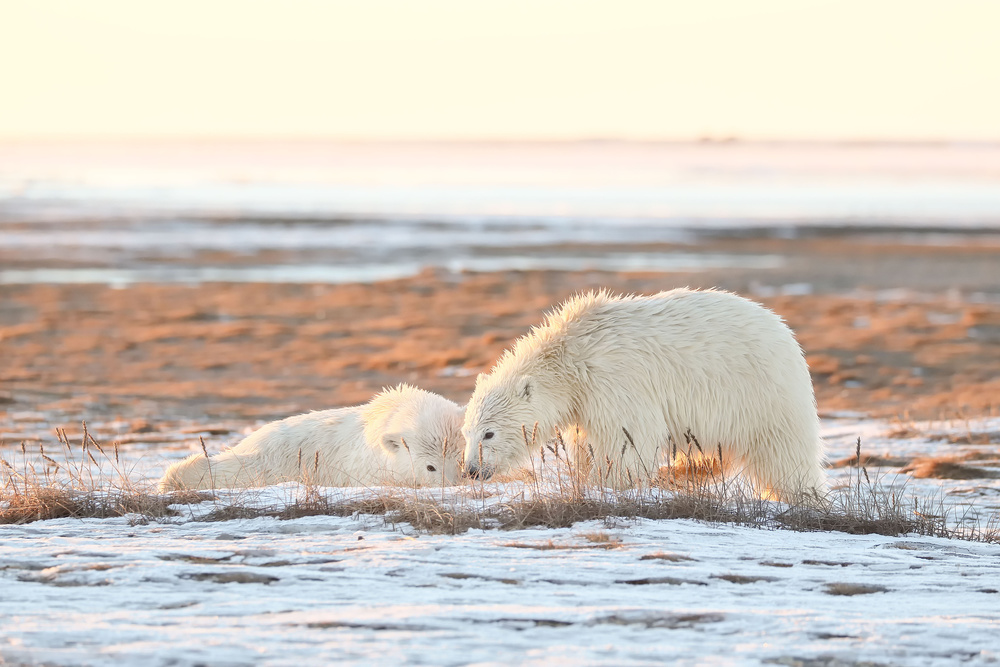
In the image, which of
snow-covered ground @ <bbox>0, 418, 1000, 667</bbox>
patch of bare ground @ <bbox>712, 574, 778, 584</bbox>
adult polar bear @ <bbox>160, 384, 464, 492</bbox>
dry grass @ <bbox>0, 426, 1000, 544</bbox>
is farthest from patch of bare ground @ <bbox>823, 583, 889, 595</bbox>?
adult polar bear @ <bbox>160, 384, 464, 492</bbox>

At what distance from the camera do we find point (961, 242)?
47.6 meters

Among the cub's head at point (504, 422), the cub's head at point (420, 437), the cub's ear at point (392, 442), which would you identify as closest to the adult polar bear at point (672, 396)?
the cub's head at point (504, 422)

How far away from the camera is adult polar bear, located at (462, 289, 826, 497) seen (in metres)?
8.09

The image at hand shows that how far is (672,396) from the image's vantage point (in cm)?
811

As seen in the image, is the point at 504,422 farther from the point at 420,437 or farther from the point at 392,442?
the point at 392,442

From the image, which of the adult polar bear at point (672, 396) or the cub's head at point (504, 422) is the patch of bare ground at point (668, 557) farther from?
the cub's head at point (504, 422)

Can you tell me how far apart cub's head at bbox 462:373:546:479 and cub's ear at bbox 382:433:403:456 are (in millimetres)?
549

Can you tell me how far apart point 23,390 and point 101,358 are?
3.58 meters

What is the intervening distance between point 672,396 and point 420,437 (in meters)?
1.86

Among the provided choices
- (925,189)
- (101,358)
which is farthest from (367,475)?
(925,189)

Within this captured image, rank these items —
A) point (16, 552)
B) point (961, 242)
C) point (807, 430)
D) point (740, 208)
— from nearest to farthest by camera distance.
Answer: point (16, 552) < point (807, 430) < point (961, 242) < point (740, 208)

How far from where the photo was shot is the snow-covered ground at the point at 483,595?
4.65 meters

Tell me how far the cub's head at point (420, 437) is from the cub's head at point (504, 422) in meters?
0.25

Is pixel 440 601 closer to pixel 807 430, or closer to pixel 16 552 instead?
pixel 16 552
